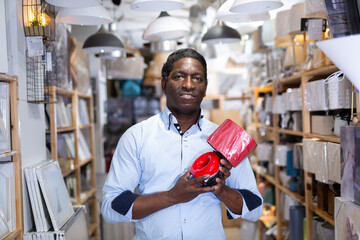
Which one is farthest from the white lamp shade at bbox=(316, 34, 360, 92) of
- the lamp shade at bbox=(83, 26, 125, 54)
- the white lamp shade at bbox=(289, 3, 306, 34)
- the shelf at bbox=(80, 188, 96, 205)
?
the shelf at bbox=(80, 188, 96, 205)

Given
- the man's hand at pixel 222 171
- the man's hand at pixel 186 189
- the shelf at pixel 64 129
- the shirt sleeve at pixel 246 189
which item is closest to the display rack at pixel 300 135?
the shirt sleeve at pixel 246 189

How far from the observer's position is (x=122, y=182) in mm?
1694

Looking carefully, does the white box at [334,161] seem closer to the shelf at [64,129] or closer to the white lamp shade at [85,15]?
the white lamp shade at [85,15]

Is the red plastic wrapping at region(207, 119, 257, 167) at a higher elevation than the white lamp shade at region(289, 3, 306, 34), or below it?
below

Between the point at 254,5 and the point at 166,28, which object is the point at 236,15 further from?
the point at 166,28

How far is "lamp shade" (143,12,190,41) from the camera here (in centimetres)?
282

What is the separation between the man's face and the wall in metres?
1.05

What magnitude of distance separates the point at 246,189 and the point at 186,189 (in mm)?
371

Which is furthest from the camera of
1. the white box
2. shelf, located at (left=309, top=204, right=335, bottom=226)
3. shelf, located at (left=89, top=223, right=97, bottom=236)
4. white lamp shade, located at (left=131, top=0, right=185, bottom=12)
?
shelf, located at (left=89, top=223, right=97, bottom=236)

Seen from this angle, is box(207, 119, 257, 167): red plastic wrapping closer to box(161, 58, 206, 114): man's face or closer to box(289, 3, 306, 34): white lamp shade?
box(161, 58, 206, 114): man's face

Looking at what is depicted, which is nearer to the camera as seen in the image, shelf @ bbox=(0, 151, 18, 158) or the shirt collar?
the shirt collar

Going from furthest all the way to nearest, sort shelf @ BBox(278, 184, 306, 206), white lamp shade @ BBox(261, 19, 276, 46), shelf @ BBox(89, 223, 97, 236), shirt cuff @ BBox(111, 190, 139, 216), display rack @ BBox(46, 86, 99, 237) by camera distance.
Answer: shelf @ BBox(89, 223, 97, 236) → white lamp shade @ BBox(261, 19, 276, 46) → display rack @ BBox(46, 86, 99, 237) → shelf @ BBox(278, 184, 306, 206) → shirt cuff @ BBox(111, 190, 139, 216)

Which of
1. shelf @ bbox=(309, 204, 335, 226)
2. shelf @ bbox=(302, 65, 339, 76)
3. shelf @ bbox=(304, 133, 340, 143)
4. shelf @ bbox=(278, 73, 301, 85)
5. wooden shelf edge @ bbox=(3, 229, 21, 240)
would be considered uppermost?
shelf @ bbox=(302, 65, 339, 76)

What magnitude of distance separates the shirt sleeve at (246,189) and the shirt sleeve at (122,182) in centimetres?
45
